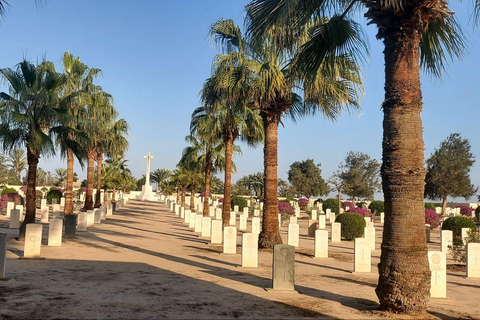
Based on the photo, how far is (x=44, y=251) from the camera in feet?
46.2

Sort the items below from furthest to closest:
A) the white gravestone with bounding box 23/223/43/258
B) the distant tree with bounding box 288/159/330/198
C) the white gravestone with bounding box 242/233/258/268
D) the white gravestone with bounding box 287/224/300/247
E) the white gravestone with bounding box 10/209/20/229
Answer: the distant tree with bounding box 288/159/330/198 < the white gravestone with bounding box 10/209/20/229 < the white gravestone with bounding box 287/224/300/247 < the white gravestone with bounding box 23/223/43/258 < the white gravestone with bounding box 242/233/258/268

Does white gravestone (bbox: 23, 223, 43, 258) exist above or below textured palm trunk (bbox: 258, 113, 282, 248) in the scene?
below

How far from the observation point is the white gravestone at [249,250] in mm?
12172

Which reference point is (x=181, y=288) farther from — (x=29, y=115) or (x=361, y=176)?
(x=361, y=176)

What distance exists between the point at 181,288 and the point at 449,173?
44.9 meters

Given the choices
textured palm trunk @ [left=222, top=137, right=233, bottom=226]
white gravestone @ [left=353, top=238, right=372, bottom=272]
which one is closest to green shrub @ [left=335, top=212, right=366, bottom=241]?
textured palm trunk @ [left=222, top=137, right=233, bottom=226]

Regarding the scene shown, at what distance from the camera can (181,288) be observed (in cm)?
930

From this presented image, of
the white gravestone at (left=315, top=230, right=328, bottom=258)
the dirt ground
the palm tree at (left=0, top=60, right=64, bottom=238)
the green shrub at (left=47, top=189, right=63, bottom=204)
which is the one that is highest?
the palm tree at (left=0, top=60, right=64, bottom=238)

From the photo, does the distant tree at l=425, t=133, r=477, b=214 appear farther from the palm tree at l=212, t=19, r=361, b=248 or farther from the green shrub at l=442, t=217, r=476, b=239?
→ the palm tree at l=212, t=19, r=361, b=248

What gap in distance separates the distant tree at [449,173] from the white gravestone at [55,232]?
41.3m

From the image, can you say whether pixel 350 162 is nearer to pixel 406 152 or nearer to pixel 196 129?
pixel 196 129

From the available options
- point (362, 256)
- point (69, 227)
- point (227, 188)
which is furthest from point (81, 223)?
point (362, 256)

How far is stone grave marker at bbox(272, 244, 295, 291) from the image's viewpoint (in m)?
9.41

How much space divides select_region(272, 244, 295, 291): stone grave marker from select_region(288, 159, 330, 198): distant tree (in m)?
67.5
